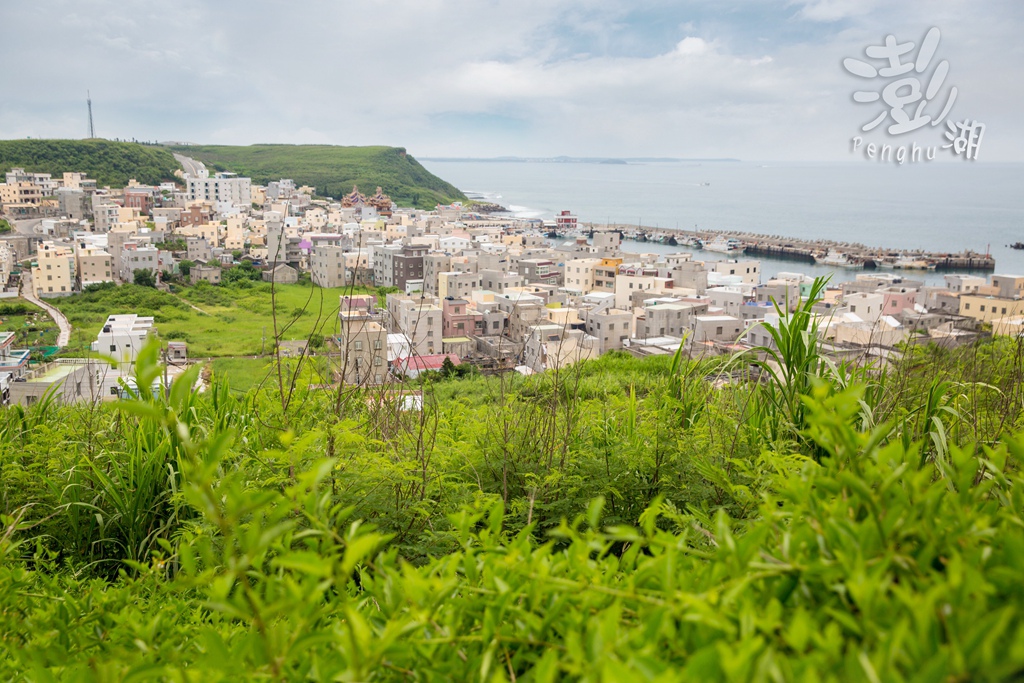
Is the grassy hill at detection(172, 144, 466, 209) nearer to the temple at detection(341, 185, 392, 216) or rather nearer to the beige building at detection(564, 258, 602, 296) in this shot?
the temple at detection(341, 185, 392, 216)

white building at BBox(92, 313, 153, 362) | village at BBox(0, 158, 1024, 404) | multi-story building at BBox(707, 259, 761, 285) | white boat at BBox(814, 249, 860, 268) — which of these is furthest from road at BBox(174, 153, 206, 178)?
white boat at BBox(814, 249, 860, 268)

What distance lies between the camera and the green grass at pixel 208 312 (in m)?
14.6

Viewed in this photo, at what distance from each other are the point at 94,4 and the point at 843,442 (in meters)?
32.6

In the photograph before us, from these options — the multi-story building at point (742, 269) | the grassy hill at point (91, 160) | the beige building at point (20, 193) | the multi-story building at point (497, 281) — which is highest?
the grassy hill at point (91, 160)

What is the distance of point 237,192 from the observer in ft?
129

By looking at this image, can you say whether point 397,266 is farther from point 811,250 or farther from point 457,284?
point 811,250

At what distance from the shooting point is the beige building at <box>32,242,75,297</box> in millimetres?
17438

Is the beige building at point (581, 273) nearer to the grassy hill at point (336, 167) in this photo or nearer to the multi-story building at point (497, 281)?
the multi-story building at point (497, 281)

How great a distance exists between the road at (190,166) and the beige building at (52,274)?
23.6m

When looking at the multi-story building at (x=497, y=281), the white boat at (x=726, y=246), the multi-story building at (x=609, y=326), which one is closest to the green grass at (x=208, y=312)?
the multi-story building at (x=497, y=281)

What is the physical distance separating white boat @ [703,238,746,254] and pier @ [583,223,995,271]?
19 centimetres

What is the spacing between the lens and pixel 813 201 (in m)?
45.2

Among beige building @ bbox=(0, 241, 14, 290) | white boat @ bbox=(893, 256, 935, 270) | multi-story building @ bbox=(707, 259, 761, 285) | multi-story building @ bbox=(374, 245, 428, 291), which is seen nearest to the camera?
beige building @ bbox=(0, 241, 14, 290)

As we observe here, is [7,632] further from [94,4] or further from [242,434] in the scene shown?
[94,4]
